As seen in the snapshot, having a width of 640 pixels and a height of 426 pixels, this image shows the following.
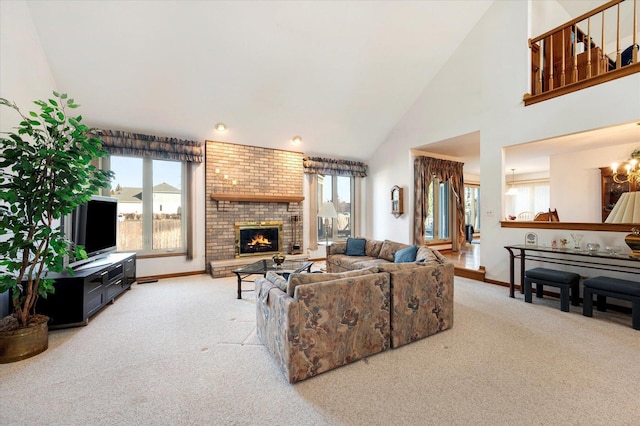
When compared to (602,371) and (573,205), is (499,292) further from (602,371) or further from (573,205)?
(573,205)

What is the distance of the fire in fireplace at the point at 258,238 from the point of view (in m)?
5.80

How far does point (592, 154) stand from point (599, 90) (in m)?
2.70

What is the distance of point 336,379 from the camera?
6.64 ft

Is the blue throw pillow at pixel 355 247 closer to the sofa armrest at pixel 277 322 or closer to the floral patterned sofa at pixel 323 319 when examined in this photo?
the floral patterned sofa at pixel 323 319

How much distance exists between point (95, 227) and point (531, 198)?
38.5 feet

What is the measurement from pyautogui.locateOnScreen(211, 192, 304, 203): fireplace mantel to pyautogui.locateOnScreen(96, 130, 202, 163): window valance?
31.6 inches

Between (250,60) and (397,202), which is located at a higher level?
(250,60)

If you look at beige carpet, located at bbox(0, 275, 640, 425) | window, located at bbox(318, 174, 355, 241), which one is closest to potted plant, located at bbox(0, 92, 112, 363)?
beige carpet, located at bbox(0, 275, 640, 425)

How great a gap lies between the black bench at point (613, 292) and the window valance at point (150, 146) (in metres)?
6.25

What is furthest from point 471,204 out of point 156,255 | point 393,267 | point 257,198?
point 156,255

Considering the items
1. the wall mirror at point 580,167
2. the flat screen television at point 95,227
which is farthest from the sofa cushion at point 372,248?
the flat screen television at point 95,227

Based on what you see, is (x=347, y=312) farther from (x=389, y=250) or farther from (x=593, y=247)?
(x=593, y=247)

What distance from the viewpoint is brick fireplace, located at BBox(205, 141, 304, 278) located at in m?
5.51

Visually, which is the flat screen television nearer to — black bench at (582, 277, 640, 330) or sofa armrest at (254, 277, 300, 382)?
sofa armrest at (254, 277, 300, 382)
